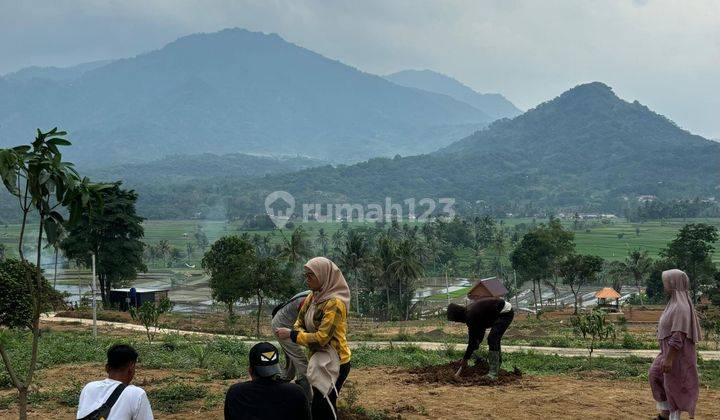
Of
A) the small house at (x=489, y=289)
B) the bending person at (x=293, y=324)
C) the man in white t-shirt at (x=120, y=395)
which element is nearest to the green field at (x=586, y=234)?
the small house at (x=489, y=289)

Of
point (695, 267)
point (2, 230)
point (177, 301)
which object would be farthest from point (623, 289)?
point (2, 230)

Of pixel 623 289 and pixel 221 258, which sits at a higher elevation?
pixel 221 258

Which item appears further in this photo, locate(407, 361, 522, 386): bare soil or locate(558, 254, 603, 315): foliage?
locate(558, 254, 603, 315): foliage

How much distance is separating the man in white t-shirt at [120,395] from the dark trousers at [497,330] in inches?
292

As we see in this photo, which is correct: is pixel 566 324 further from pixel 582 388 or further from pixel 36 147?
pixel 36 147

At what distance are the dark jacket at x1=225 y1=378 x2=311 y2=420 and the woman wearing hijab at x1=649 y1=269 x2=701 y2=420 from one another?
473cm

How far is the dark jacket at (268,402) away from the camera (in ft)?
15.2

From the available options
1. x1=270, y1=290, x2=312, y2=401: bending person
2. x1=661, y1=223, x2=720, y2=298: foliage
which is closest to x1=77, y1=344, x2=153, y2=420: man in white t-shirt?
x1=270, y1=290, x2=312, y2=401: bending person

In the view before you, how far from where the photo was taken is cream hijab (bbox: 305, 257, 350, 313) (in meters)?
6.09

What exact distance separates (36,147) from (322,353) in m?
3.11

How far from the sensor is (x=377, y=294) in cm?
6788

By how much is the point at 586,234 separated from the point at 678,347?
14111 cm

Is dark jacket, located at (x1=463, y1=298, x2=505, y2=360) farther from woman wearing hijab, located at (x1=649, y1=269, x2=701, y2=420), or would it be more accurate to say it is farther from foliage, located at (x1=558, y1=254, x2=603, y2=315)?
foliage, located at (x1=558, y1=254, x2=603, y2=315)

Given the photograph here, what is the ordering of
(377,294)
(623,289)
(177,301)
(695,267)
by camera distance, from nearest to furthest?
(695,267)
(377,294)
(177,301)
(623,289)
